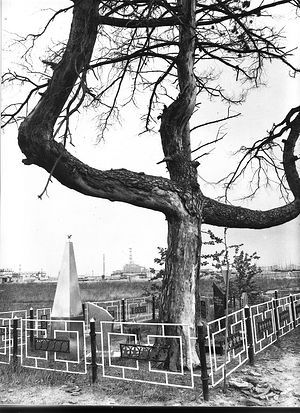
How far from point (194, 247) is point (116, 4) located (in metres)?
3.85

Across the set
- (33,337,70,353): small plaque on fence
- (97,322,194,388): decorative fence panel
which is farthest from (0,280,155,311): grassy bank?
(97,322,194,388): decorative fence panel

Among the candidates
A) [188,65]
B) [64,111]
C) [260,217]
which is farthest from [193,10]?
[260,217]

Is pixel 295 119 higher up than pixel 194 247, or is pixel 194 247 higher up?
pixel 295 119

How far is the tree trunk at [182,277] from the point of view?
220 inches

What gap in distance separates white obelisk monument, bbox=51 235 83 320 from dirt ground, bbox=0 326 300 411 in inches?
39.8

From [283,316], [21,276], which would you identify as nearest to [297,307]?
[283,316]

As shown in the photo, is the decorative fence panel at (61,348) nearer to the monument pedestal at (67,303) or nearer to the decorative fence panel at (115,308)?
the monument pedestal at (67,303)

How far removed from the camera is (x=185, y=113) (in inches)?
242

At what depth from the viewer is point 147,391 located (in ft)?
14.8

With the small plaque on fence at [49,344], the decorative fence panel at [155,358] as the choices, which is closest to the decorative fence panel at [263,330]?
the decorative fence panel at [155,358]

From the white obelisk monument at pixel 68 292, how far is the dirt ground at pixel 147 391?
1.01m

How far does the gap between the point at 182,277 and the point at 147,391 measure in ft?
5.53

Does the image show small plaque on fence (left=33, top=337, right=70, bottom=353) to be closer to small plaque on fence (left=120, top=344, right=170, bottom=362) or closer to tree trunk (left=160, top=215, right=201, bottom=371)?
small plaque on fence (left=120, top=344, right=170, bottom=362)

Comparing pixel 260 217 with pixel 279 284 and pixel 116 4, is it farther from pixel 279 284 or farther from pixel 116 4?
pixel 116 4
